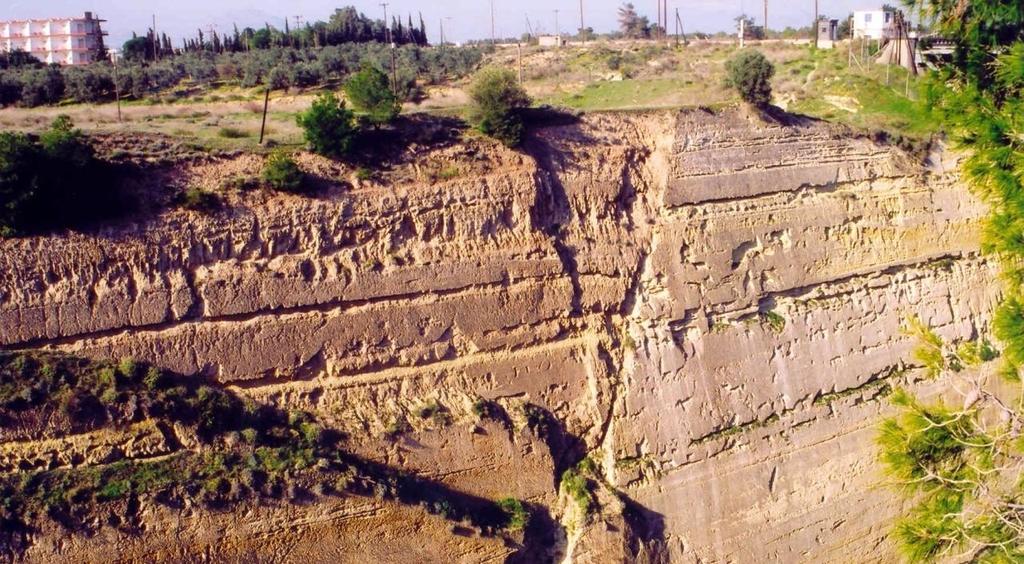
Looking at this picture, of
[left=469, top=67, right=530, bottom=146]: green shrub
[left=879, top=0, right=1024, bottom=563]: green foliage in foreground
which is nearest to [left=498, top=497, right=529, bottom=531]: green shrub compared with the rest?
[left=469, top=67, right=530, bottom=146]: green shrub

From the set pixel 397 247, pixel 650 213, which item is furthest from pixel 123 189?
pixel 650 213

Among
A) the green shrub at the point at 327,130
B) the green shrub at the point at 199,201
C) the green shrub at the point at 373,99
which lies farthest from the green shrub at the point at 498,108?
the green shrub at the point at 199,201

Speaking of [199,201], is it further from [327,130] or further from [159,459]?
[159,459]

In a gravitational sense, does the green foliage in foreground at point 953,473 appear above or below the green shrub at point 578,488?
above

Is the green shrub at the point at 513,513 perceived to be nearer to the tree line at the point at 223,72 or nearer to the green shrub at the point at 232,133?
the green shrub at the point at 232,133

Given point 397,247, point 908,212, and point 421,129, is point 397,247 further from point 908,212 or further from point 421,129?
point 908,212
